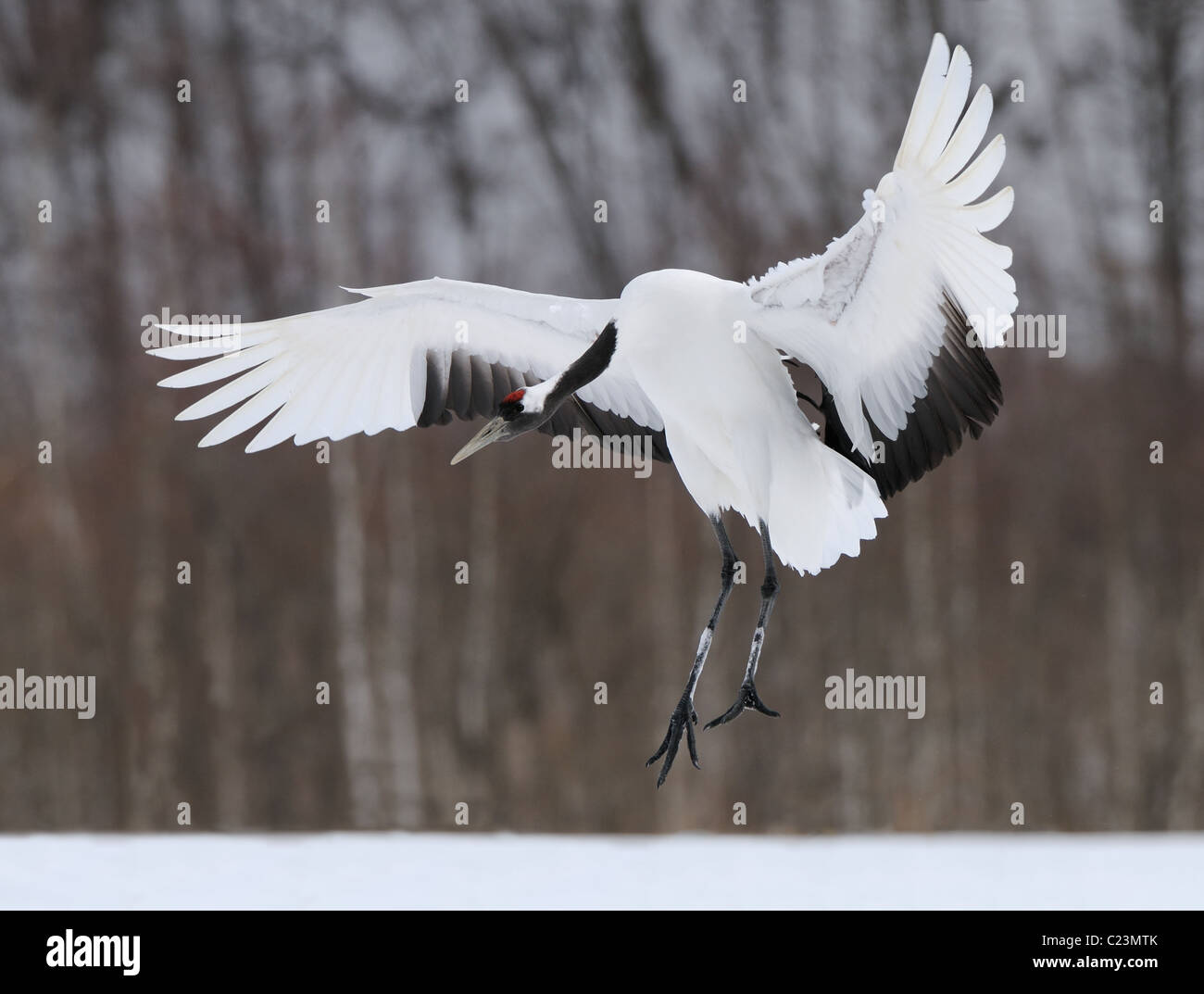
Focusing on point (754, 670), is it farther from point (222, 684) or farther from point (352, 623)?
point (222, 684)

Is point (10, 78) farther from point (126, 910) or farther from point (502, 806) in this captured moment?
point (126, 910)

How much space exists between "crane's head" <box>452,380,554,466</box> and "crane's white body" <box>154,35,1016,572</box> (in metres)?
0.16

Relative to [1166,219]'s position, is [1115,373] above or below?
below

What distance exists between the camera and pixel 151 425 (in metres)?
5.52

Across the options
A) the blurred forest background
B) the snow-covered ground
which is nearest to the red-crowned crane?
the snow-covered ground

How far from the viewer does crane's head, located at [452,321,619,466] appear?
257 centimetres

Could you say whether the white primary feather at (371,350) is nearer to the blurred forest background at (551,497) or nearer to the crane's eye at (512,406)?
the crane's eye at (512,406)

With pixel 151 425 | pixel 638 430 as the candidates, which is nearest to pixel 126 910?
pixel 638 430

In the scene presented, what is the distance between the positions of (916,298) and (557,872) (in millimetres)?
1671

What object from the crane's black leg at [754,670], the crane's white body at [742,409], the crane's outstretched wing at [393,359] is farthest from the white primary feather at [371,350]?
the crane's black leg at [754,670]

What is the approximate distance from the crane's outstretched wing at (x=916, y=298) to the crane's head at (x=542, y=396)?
12.2 inches

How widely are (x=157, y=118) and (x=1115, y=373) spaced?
429cm

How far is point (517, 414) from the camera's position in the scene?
257cm

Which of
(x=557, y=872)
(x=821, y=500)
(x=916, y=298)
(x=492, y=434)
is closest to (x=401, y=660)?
(x=557, y=872)
